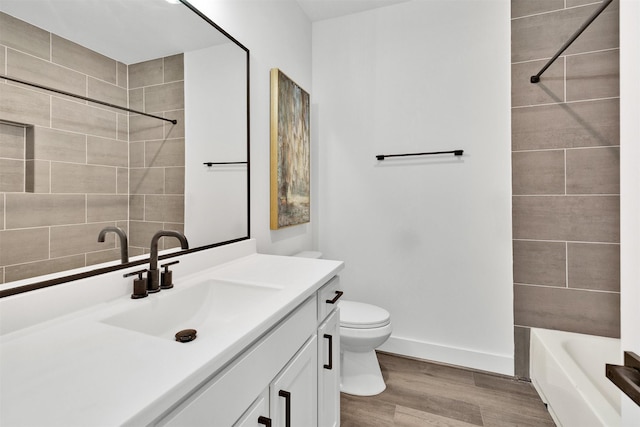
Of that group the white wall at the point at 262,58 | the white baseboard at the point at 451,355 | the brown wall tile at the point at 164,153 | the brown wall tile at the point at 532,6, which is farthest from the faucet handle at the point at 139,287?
the brown wall tile at the point at 532,6

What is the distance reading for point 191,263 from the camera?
4.10ft

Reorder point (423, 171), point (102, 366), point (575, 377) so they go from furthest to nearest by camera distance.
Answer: point (423, 171) → point (575, 377) → point (102, 366)

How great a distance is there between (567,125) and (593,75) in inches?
11.7

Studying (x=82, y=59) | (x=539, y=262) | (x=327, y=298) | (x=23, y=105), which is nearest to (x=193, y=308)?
(x=327, y=298)

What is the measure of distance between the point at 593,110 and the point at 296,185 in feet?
6.00

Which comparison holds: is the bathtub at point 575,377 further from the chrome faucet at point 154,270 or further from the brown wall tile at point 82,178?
the brown wall tile at point 82,178

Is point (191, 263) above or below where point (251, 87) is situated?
below

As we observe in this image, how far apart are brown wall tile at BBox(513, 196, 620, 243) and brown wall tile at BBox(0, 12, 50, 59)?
2311 millimetres

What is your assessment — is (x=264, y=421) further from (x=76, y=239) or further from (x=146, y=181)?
(x=146, y=181)

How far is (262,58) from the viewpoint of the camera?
70.6 inches

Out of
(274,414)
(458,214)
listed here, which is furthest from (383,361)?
(274,414)

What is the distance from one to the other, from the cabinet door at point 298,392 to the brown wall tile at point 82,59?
1058mm

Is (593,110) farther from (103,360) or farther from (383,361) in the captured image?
(103,360)

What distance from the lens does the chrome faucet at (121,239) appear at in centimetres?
95
